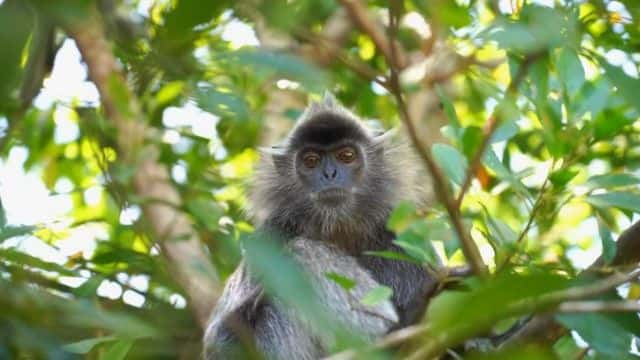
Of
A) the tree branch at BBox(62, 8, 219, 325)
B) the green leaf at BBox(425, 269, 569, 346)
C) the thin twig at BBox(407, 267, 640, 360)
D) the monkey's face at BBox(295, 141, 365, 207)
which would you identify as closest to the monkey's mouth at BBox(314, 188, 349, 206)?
the monkey's face at BBox(295, 141, 365, 207)

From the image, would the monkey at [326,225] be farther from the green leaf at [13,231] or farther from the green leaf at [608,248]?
the green leaf at [13,231]

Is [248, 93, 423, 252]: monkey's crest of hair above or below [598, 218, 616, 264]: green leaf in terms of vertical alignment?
above

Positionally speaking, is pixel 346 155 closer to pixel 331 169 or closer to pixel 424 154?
pixel 331 169

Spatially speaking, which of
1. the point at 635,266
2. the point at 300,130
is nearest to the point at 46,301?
the point at 635,266

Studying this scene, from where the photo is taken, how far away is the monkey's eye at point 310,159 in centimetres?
659

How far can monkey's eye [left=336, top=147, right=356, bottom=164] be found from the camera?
6578 mm

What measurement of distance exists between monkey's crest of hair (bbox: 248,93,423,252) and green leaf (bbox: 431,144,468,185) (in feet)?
8.99

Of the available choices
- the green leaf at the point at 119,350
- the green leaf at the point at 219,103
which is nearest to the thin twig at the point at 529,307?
the green leaf at the point at 219,103

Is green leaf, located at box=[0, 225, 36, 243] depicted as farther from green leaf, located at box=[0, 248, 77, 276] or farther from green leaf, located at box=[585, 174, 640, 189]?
green leaf, located at box=[585, 174, 640, 189]

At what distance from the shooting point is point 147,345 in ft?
13.4

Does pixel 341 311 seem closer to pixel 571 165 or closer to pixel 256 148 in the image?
pixel 256 148

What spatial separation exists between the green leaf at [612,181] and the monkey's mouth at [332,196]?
2984 mm

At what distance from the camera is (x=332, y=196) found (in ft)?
20.8

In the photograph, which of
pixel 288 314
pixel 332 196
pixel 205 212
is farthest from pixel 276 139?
pixel 205 212
